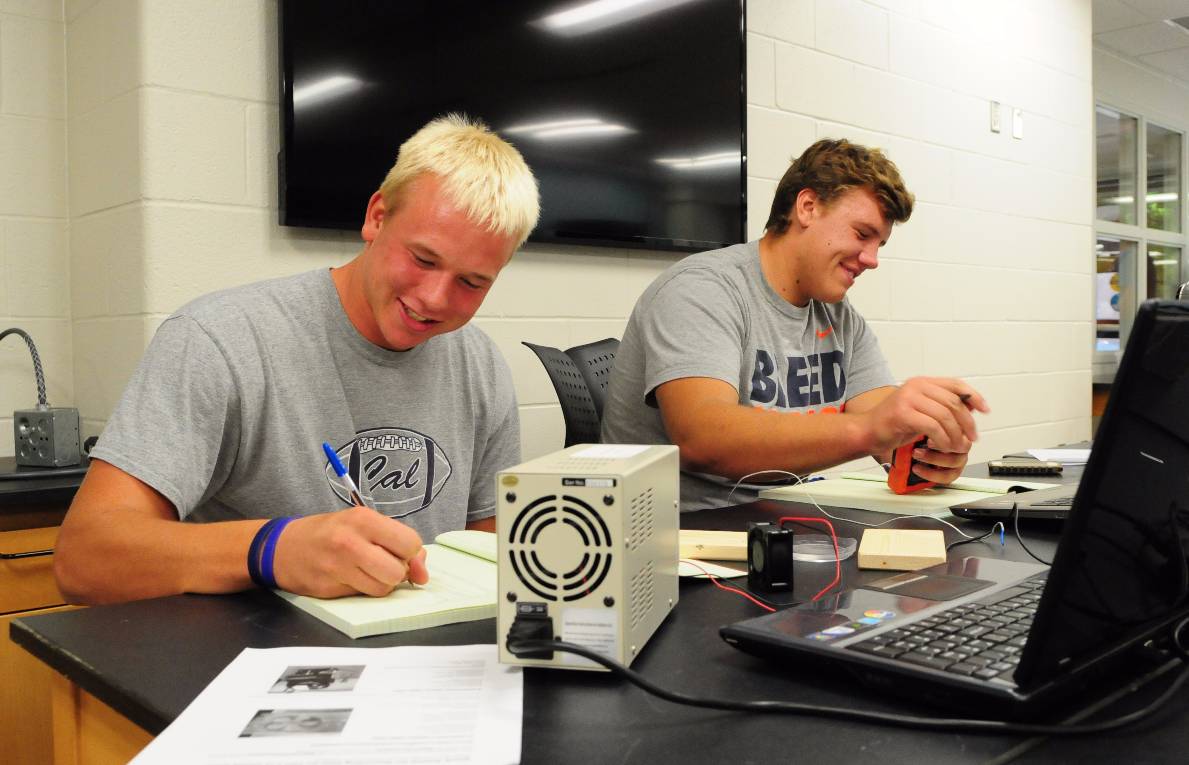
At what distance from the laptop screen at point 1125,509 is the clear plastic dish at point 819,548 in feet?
1.39

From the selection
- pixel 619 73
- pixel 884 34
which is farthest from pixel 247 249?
pixel 884 34

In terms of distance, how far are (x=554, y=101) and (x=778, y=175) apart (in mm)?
889

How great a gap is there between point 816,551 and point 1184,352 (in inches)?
22.2

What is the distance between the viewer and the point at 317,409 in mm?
1271

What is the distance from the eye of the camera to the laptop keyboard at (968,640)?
0.65 metres

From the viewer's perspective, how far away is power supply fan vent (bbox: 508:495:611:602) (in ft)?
2.29

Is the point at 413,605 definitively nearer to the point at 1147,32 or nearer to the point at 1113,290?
the point at 1147,32

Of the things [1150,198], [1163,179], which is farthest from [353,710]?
[1163,179]

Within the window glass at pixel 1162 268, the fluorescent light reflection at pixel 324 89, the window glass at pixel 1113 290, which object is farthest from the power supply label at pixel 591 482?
the window glass at pixel 1162 268

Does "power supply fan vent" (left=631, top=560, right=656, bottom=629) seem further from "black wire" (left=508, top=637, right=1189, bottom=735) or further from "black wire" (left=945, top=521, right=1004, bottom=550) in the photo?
"black wire" (left=945, top=521, right=1004, bottom=550)

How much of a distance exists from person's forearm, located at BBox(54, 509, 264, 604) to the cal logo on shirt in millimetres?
294

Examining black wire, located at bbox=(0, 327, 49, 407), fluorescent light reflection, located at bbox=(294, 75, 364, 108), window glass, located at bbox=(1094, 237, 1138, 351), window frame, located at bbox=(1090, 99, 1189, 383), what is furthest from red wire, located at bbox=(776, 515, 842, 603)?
window glass, located at bbox=(1094, 237, 1138, 351)

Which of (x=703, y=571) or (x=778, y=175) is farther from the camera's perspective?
(x=778, y=175)

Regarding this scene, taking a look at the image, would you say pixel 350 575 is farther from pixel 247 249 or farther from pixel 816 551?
pixel 247 249
